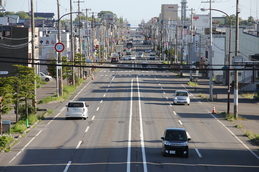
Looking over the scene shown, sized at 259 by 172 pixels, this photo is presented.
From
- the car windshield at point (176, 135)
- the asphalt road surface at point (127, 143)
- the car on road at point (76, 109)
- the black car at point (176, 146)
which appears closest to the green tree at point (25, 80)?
the asphalt road surface at point (127, 143)

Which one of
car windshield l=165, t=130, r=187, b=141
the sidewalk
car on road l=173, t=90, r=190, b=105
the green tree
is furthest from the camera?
car on road l=173, t=90, r=190, b=105

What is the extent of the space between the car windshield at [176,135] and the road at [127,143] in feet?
3.46

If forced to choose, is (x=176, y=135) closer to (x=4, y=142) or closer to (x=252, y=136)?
(x=252, y=136)

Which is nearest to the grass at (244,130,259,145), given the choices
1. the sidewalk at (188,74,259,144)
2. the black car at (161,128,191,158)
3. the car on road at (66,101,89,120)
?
the sidewalk at (188,74,259,144)

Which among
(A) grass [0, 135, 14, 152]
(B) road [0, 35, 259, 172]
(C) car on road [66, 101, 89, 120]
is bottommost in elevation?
(B) road [0, 35, 259, 172]

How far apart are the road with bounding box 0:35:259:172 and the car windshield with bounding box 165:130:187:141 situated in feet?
3.46

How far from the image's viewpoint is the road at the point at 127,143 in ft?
75.4

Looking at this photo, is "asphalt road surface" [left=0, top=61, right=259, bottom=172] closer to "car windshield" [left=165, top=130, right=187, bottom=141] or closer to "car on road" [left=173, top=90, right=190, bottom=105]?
"car on road" [left=173, top=90, right=190, bottom=105]

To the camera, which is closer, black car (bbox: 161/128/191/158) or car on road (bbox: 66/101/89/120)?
black car (bbox: 161/128/191/158)

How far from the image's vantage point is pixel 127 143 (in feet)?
94.6

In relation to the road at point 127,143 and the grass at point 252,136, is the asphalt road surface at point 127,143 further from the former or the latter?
the grass at point 252,136

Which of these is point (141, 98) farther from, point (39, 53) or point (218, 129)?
point (39, 53)

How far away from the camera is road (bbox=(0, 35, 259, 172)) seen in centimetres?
2298

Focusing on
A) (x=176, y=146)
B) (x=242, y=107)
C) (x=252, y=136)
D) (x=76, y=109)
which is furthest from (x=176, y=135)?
(x=242, y=107)
